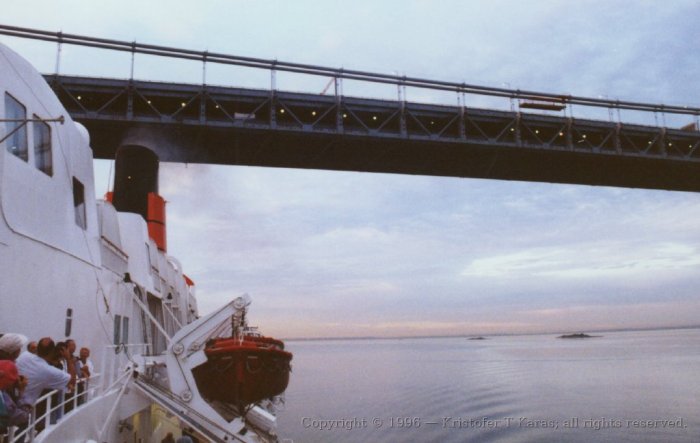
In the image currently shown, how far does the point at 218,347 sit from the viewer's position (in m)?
12.0

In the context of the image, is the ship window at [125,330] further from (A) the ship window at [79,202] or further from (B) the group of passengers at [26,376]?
(B) the group of passengers at [26,376]

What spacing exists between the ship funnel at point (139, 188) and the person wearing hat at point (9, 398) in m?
21.9

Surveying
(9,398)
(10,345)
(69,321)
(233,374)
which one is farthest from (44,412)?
(233,374)

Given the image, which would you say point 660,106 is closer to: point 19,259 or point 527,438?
point 527,438

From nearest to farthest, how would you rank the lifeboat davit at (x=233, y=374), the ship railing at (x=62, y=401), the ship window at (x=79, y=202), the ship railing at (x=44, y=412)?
the ship railing at (x=44, y=412)
the ship railing at (x=62, y=401)
the ship window at (x=79, y=202)
the lifeboat davit at (x=233, y=374)

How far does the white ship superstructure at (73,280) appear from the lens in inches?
290

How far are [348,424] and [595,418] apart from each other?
16.4m

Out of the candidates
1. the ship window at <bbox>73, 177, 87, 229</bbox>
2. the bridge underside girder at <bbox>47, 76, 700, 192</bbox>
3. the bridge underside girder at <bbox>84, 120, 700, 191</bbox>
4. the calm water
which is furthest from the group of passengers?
the bridge underside girder at <bbox>47, 76, 700, 192</bbox>

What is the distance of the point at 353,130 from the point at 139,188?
21.3 m

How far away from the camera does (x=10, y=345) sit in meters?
4.82

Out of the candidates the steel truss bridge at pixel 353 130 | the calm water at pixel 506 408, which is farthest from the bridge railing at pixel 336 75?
the calm water at pixel 506 408

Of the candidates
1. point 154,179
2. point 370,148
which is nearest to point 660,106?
point 370,148

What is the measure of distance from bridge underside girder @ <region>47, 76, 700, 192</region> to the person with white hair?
121ft

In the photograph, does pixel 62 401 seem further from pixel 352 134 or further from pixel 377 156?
pixel 377 156
